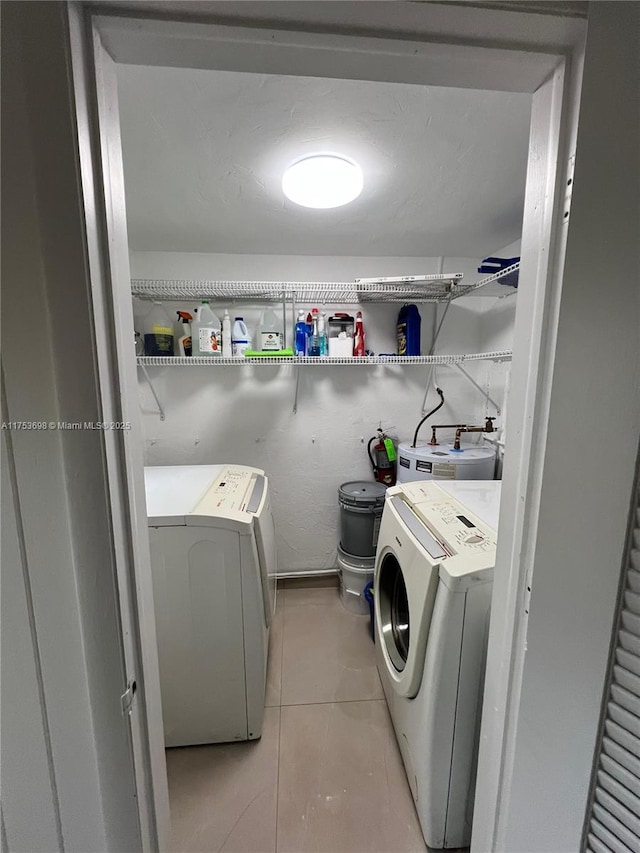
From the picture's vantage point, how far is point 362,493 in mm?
2049

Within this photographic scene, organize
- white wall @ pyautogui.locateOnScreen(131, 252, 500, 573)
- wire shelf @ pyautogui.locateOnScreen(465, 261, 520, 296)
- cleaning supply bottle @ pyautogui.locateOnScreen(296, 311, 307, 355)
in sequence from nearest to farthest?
1. wire shelf @ pyautogui.locateOnScreen(465, 261, 520, 296)
2. cleaning supply bottle @ pyautogui.locateOnScreen(296, 311, 307, 355)
3. white wall @ pyautogui.locateOnScreen(131, 252, 500, 573)

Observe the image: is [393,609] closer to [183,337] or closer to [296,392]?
[296,392]

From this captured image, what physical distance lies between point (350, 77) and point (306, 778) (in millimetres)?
2060

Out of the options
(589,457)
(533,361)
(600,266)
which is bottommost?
(589,457)

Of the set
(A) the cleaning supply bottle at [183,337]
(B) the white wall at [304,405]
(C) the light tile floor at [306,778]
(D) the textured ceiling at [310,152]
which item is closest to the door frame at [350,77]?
(D) the textured ceiling at [310,152]

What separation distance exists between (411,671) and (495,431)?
1.38 m

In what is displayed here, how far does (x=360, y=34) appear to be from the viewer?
48 centimetres

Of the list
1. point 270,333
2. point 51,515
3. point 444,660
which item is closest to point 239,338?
point 270,333

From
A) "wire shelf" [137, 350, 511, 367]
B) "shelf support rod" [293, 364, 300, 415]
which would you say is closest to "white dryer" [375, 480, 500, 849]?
"wire shelf" [137, 350, 511, 367]

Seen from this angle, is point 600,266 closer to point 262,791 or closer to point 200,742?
point 262,791

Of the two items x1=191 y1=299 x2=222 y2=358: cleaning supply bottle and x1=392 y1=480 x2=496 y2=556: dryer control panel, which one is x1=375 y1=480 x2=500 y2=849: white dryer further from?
x1=191 y1=299 x2=222 y2=358: cleaning supply bottle

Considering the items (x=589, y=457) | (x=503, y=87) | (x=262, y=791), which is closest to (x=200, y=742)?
(x=262, y=791)

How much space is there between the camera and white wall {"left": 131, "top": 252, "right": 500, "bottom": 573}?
207 cm

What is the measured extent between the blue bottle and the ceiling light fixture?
0.91 meters
